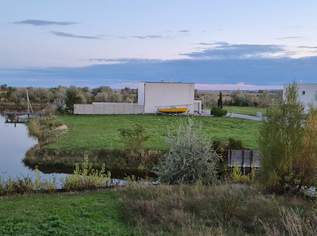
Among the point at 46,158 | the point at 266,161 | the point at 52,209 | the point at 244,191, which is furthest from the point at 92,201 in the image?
the point at 46,158

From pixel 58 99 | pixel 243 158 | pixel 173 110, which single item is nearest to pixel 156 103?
pixel 173 110

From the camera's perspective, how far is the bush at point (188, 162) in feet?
39.0

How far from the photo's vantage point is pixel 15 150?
24203 mm

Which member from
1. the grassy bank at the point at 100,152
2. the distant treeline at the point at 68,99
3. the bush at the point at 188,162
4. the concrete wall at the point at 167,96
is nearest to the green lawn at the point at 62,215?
the bush at the point at 188,162

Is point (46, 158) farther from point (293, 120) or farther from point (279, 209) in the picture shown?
point (279, 209)

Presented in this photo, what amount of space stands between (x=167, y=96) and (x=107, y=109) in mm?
5684

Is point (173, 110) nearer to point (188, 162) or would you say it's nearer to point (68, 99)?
point (68, 99)

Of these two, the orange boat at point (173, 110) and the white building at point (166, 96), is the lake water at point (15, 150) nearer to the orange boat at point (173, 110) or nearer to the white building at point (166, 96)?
the white building at point (166, 96)

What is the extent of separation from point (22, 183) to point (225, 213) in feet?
17.6

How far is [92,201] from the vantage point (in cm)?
912

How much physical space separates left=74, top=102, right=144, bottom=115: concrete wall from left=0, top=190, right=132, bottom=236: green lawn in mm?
32980

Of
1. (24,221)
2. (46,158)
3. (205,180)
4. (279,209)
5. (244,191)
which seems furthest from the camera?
(46,158)

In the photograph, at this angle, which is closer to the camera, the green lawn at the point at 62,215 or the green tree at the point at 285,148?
the green lawn at the point at 62,215

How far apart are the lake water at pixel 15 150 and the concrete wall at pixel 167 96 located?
1140cm
